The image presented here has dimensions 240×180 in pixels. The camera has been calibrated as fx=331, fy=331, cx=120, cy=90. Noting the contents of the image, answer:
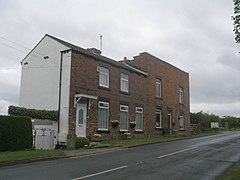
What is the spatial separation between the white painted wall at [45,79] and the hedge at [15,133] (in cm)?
381

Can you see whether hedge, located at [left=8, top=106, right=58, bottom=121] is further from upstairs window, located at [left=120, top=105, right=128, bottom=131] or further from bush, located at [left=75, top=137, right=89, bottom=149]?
upstairs window, located at [left=120, top=105, right=128, bottom=131]

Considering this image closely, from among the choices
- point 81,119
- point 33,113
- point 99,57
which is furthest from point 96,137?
point 99,57

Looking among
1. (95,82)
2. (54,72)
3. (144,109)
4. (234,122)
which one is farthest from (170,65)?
(234,122)

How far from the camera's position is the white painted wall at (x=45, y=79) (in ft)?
78.0

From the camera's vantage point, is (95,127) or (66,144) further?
(95,127)

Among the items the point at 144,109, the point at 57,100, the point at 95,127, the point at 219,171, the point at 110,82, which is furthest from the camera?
the point at 144,109

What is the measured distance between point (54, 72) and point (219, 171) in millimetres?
16236

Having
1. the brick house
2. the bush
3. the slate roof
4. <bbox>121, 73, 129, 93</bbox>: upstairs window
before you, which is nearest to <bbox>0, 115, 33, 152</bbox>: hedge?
the bush

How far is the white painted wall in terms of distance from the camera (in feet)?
78.0

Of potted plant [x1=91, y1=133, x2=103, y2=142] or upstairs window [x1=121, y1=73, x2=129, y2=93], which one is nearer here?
potted plant [x1=91, y1=133, x2=103, y2=142]

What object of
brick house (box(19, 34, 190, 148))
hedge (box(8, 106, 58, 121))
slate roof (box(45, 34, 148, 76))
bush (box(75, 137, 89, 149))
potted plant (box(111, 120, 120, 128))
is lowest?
bush (box(75, 137, 89, 149))

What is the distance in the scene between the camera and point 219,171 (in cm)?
1174

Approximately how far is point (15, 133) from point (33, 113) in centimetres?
326

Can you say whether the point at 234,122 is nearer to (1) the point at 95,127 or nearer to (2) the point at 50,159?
(1) the point at 95,127
